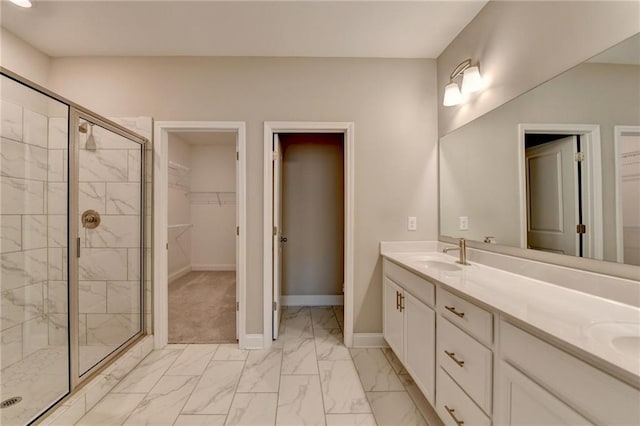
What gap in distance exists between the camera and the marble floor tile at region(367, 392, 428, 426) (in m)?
1.47

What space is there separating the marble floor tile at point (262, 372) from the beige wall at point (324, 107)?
0.99 feet

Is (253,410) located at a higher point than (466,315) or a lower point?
lower

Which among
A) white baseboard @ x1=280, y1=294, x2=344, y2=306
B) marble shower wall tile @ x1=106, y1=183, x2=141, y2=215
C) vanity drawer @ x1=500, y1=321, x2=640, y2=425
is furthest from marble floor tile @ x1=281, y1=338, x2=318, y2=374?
marble shower wall tile @ x1=106, y1=183, x2=141, y2=215

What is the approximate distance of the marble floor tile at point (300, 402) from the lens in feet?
4.89

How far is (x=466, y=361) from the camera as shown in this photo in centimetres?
116

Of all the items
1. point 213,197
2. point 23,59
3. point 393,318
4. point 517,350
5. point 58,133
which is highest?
point 23,59

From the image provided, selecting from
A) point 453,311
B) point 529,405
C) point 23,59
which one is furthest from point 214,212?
point 529,405

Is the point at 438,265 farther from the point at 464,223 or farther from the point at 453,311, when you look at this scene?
the point at 453,311

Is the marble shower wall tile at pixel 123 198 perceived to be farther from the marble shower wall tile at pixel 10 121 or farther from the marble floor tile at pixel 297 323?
the marble floor tile at pixel 297 323

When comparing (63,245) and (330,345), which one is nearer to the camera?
(63,245)

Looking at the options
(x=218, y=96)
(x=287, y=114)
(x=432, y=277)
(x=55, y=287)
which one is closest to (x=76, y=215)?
(x=55, y=287)

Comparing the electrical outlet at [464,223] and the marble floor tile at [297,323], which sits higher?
the electrical outlet at [464,223]

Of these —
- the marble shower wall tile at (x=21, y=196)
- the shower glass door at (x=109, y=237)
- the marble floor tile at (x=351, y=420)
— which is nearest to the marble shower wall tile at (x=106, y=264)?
the shower glass door at (x=109, y=237)

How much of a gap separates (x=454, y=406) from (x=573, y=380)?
0.72 metres
